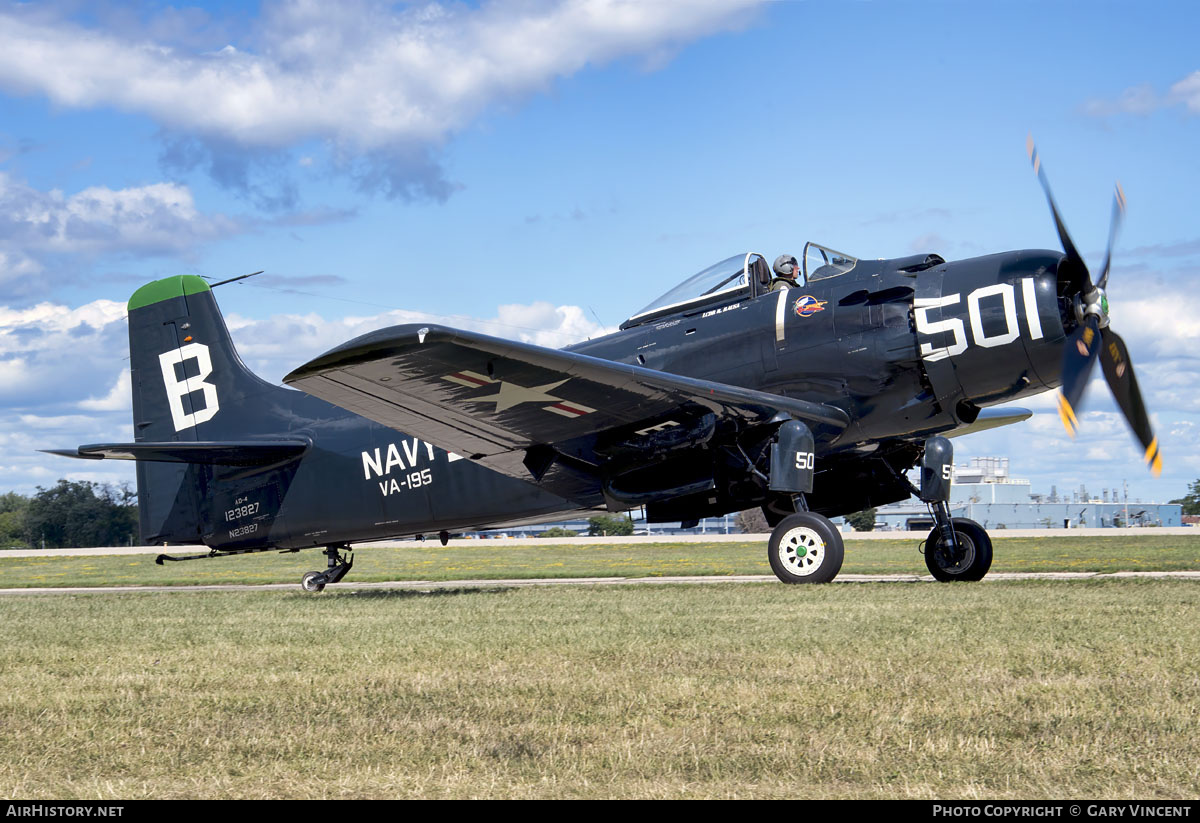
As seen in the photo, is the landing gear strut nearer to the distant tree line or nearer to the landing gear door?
the landing gear door

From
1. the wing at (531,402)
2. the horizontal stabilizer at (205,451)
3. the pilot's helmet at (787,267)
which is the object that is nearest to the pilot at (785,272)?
the pilot's helmet at (787,267)

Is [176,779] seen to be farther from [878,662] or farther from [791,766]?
[878,662]

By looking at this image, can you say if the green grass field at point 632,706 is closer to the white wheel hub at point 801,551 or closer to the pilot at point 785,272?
the white wheel hub at point 801,551

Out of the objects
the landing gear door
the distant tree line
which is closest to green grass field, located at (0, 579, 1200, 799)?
the landing gear door

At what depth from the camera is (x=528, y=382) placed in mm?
11547

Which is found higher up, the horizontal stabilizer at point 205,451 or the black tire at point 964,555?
the horizontal stabilizer at point 205,451

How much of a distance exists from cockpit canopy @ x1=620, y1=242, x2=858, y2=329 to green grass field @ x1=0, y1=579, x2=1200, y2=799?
4969mm

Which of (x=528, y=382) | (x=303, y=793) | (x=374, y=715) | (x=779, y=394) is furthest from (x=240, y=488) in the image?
(x=303, y=793)

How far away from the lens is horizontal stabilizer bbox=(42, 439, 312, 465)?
13.6 meters

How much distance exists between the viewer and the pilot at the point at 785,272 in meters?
13.3

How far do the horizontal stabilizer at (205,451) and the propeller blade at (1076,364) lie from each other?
33.2 ft

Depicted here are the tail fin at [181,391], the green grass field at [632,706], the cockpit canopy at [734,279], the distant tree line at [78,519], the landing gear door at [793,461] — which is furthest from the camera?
the distant tree line at [78,519]

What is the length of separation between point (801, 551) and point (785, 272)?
11.6 feet

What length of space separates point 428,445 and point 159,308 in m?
5.58
